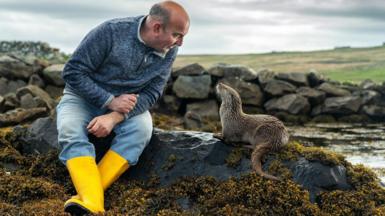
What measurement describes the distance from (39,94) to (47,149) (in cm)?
1072

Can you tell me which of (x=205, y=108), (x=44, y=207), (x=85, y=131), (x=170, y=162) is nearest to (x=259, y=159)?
(x=170, y=162)

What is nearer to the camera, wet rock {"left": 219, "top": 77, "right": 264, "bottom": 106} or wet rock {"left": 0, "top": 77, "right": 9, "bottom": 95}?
wet rock {"left": 219, "top": 77, "right": 264, "bottom": 106}

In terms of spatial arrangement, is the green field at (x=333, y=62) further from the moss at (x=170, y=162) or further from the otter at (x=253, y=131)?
the moss at (x=170, y=162)

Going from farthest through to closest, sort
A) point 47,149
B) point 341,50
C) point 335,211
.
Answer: point 341,50
point 47,149
point 335,211

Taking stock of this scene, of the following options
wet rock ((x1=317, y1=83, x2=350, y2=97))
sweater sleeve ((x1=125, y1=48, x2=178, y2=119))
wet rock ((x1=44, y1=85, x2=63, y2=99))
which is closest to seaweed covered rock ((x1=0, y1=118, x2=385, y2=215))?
sweater sleeve ((x1=125, y1=48, x2=178, y2=119))

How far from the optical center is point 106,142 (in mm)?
7070

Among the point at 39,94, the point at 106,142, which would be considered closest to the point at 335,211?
the point at 106,142

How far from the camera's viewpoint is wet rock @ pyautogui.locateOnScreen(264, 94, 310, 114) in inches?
848

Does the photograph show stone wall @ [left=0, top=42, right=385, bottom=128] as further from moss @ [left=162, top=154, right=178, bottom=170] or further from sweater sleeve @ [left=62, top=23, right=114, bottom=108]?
sweater sleeve @ [left=62, top=23, right=114, bottom=108]

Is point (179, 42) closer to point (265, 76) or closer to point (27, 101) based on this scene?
point (27, 101)

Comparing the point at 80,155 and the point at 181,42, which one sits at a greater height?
the point at 181,42

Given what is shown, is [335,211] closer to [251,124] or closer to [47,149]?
[251,124]

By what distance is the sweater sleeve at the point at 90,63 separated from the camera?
6.59 m

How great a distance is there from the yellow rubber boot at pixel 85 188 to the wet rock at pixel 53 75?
1523 cm
